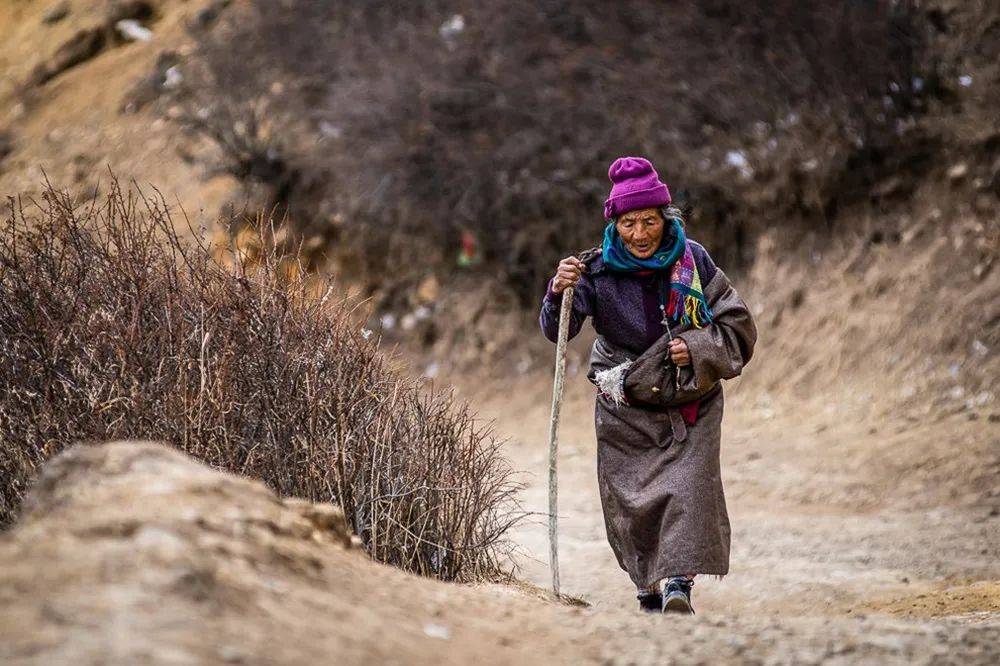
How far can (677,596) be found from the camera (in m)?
4.35

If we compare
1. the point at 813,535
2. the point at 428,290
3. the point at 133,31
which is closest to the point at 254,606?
the point at 813,535

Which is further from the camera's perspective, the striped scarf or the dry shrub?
the striped scarf

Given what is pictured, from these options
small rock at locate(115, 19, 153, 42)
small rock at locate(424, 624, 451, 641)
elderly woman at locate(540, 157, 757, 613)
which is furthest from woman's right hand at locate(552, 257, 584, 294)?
small rock at locate(115, 19, 153, 42)

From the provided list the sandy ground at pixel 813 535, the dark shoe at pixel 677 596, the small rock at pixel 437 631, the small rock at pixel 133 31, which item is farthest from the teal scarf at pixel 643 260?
the small rock at pixel 133 31

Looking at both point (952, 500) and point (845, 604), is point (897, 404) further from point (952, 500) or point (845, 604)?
point (845, 604)

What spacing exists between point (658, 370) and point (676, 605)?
0.79 meters

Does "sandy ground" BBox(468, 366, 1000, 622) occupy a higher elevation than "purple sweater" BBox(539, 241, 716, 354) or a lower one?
lower

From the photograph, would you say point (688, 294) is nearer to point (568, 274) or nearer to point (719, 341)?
point (719, 341)

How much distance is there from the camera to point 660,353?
4410mm

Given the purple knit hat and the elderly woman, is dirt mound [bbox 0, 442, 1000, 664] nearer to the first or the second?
the elderly woman

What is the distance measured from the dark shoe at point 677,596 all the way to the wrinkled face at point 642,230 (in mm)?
1112

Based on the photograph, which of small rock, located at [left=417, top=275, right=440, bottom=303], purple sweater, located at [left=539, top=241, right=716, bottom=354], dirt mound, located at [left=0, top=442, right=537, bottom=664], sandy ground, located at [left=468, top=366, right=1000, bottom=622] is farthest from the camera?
small rock, located at [left=417, top=275, right=440, bottom=303]

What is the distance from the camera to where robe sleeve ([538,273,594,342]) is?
4551mm

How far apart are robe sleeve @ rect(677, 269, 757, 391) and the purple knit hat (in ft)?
1.15
